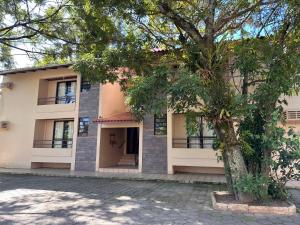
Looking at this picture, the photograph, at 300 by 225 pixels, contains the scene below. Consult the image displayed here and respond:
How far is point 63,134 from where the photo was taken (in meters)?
19.7

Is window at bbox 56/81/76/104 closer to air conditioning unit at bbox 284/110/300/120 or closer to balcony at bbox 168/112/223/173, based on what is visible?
balcony at bbox 168/112/223/173

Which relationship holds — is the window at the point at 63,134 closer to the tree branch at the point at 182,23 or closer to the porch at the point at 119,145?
the porch at the point at 119,145

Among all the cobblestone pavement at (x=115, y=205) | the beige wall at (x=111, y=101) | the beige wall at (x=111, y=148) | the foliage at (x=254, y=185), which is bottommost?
the cobblestone pavement at (x=115, y=205)

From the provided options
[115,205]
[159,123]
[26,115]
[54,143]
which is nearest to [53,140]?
[54,143]

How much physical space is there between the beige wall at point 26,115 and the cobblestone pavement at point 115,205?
21.9 ft

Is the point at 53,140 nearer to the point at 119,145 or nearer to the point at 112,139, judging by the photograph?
the point at 112,139

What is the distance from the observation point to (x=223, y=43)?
8.77m

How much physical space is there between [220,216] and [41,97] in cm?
1632

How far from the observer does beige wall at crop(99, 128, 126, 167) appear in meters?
17.7

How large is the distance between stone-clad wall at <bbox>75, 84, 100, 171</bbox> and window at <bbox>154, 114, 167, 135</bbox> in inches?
152

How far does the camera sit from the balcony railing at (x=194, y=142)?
52.3 ft

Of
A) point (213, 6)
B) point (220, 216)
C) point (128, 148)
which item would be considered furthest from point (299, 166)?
point (128, 148)

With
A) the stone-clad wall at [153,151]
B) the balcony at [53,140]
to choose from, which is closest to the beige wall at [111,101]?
the balcony at [53,140]

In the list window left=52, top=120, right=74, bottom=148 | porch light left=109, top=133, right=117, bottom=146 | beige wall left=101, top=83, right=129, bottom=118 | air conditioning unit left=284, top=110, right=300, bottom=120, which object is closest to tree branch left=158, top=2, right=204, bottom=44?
air conditioning unit left=284, top=110, right=300, bottom=120
